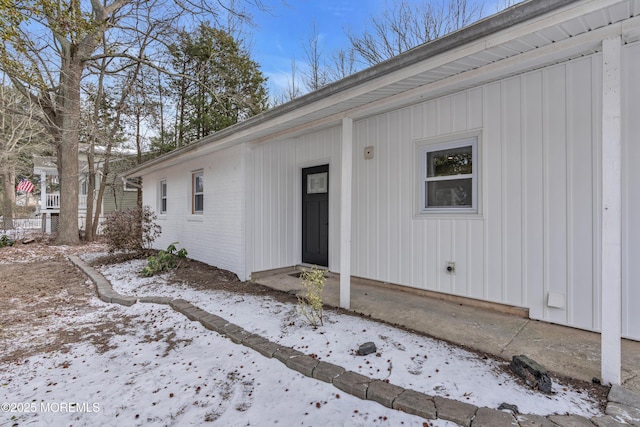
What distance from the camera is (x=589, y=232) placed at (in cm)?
311

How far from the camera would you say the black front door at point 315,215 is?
580 cm

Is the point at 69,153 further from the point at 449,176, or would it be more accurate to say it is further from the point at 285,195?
the point at 449,176

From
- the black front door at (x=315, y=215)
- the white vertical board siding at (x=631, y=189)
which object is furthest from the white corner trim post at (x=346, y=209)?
the white vertical board siding at (x=631, y=189)

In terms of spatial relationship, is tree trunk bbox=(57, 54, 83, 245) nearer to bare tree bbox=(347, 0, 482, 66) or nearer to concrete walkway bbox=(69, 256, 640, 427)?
bare tree bbox=(347, 0, 482, 66)

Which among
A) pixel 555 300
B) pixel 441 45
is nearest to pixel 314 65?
pixel 441 45

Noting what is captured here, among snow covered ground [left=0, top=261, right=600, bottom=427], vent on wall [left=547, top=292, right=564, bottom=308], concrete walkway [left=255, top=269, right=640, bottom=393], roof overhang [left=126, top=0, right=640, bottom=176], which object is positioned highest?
roof overhang [left=126, top=0, right=640, bottom=176]

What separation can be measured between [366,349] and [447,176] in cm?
262

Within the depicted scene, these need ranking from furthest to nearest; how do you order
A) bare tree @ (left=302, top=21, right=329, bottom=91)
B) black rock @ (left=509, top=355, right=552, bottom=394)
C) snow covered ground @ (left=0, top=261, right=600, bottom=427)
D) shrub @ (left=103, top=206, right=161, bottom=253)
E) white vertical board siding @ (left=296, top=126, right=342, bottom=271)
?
1. bare tree @ (left=302, top=21, right=329, bottom=91)
2. shrub @ (left=103, top=206, right=161, bottom=253)
3. white vertical board siding @ (left=296, top=126, right=342, bottom=271)
4. black rock @ (left=509, top=355, right=552, bottom=394)
5. snow covered ground @ (left=0, top=261, right=600, bottom=427)

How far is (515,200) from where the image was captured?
3584 mm

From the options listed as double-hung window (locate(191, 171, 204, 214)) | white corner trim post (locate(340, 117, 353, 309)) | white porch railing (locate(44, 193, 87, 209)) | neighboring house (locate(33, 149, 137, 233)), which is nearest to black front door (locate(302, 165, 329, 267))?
white corner trim post (locate(340, 117, 353, 309))

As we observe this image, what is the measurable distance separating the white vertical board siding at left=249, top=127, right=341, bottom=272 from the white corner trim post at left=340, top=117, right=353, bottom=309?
4.79 ft

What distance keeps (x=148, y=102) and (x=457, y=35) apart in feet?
42.0

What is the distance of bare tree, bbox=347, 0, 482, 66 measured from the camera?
388 inches

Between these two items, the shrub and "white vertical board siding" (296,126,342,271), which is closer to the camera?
"white vertical board siding" (296,126,342,271)
